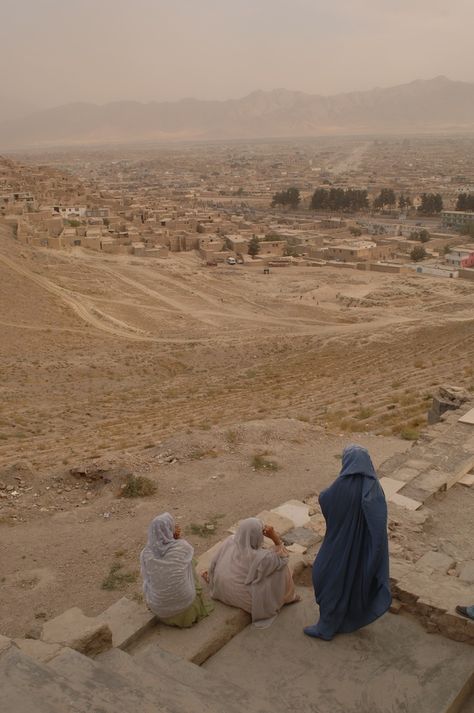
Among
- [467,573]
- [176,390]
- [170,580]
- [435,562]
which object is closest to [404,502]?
[435,562]

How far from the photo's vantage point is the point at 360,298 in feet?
96.6

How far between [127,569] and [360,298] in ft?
82.0

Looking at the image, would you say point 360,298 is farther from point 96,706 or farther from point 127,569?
point 96,706

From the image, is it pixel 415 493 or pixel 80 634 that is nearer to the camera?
pixel 80 634

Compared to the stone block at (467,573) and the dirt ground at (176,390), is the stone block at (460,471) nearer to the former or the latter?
the dirt ground at (176,390)

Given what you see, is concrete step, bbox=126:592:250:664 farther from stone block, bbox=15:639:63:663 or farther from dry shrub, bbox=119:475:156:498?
dry shrub, bbox=119:475:156:498

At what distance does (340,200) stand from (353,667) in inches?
2396

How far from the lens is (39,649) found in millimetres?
3670

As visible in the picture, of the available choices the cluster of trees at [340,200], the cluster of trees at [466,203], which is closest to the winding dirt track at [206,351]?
the cluster of trees at [466,203]

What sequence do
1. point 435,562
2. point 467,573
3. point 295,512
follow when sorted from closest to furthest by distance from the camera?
1. point 467,573
2. point 435,562
3. point 295,512

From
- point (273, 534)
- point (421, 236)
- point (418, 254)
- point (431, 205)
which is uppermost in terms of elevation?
point (431, 205)

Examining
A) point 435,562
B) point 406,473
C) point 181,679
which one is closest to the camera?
point 181,679

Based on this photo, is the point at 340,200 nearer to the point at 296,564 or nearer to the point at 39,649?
the point at 296,564

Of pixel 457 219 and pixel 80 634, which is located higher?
pixel 80 634
